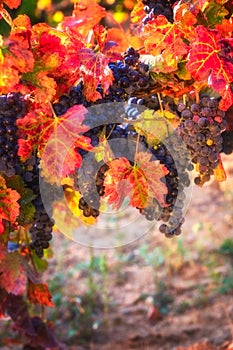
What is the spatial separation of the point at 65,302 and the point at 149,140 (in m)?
1.66

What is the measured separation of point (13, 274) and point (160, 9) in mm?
731

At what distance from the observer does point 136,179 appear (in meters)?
1.32

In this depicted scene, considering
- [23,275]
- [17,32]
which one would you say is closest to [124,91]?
[17,32]

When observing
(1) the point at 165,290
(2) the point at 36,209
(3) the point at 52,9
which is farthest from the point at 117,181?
(3) the point at 52,9

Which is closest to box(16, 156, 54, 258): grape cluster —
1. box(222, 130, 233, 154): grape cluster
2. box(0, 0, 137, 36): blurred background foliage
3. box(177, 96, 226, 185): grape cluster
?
box(177, 96, 226, 185): grape cluster

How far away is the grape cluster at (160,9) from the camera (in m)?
1.40

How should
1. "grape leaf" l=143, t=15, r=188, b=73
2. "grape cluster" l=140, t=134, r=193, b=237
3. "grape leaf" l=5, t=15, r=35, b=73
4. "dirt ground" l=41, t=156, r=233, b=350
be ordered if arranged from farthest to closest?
"dirt ground" l=41, t=156, r=233, b=350 < "grape cluster" l=140, t=134, r=193, b=237 < "grape leaf" l=143, t=15, r=188, b=73 < "grape leaf" l=5, t=15, r=35, b=73

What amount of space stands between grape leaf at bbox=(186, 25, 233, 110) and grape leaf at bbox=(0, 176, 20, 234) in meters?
0.43

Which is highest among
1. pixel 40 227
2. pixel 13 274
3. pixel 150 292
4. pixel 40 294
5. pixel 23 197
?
pixel 23 197

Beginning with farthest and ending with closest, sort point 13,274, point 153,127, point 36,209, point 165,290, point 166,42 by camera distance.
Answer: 1. point 165,290
2. point 13,274
3. point 36,209
4. point 153,127
5. point 166,42

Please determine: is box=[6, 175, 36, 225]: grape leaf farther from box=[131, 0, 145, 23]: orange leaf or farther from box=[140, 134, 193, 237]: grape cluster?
box=[131, 0, 145, 23]: orange leaf

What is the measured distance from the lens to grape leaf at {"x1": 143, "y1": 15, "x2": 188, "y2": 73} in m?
1.26

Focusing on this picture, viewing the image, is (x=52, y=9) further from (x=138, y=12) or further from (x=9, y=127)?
(x=9, y=127)

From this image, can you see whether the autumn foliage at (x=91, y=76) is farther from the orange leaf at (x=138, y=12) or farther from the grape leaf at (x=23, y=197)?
the orange leaf at (x=138, y=12)
